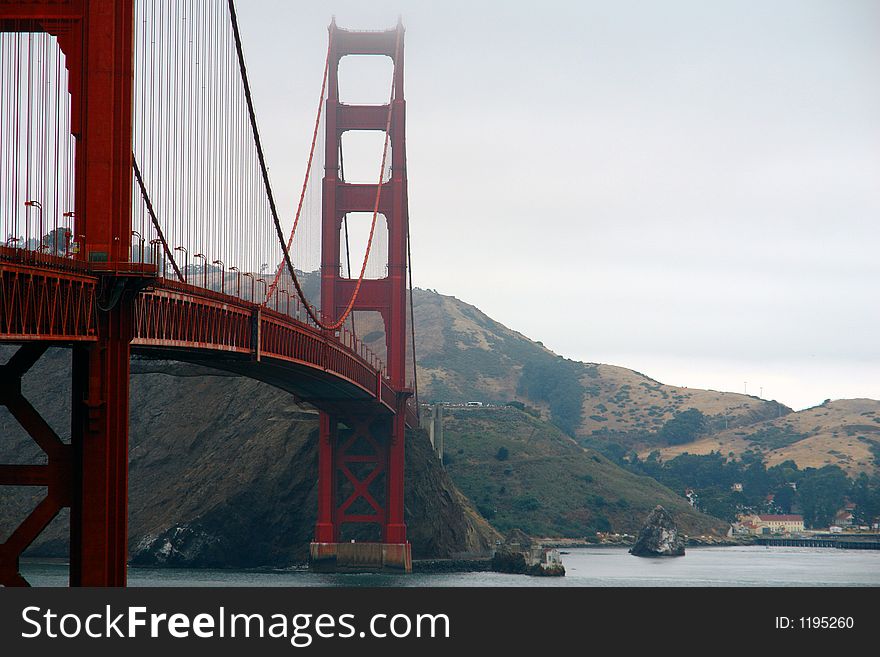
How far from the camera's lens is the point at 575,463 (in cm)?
15475

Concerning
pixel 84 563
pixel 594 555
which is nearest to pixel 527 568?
pixel 594 555

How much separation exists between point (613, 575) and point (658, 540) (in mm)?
33677

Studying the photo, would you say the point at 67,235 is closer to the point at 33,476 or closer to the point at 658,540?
the point at 33,476

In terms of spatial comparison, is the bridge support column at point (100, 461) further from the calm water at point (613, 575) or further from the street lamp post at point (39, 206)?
the calm water at point (613, 575)

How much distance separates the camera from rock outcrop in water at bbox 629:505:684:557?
125625 mm

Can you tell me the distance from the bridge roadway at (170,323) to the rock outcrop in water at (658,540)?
201ft

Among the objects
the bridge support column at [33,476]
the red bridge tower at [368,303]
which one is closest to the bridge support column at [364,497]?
the red bridge tower at [368,303]

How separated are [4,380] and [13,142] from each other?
16.0 ft

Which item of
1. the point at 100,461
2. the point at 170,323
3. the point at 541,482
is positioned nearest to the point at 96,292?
the point at 100,461

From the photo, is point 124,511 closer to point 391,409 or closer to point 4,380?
point 4,380

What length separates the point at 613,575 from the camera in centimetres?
9356

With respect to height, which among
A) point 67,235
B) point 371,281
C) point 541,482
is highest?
point 371,281

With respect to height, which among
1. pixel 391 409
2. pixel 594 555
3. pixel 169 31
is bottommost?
pixel 594 555

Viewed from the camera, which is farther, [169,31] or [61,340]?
[169,31]
